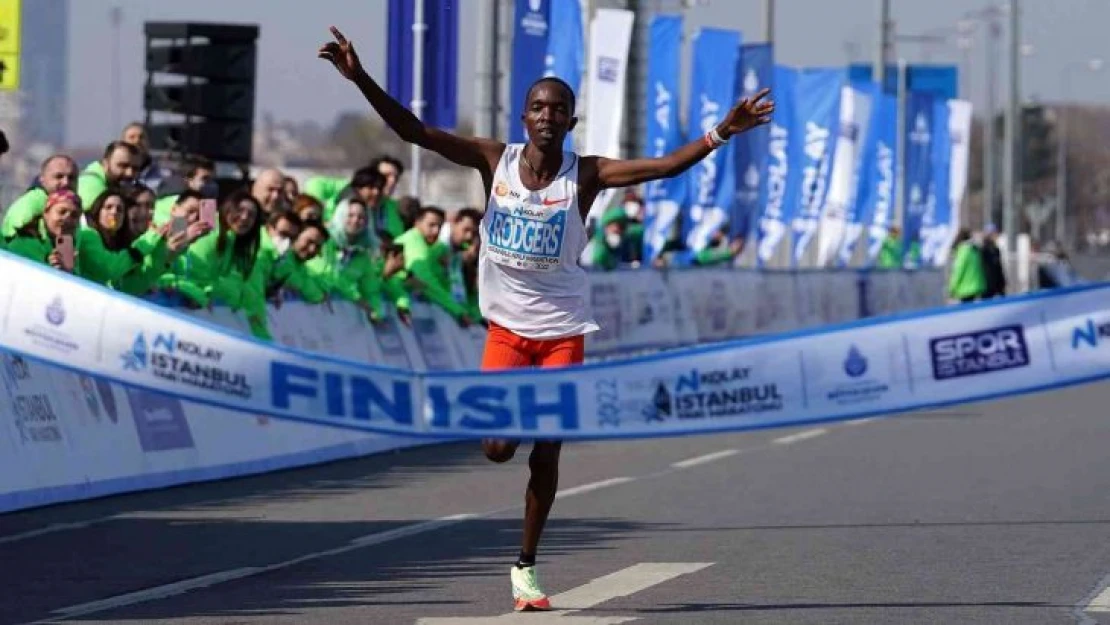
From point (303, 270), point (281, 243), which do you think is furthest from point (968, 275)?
point (281, 243)

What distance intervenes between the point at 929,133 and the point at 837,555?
149 ft

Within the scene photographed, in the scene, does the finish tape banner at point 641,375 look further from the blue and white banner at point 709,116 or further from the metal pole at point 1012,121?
the metal pole at point 1012,121

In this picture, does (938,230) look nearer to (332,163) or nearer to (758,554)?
(758,554)

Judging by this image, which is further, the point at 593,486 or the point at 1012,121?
the point at 1012,121

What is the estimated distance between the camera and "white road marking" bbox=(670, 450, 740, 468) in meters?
19.8

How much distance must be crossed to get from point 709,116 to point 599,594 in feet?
91.1

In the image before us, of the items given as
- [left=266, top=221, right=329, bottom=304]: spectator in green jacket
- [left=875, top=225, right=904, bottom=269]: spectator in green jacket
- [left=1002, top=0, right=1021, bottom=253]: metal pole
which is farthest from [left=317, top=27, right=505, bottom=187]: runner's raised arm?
[left=1002, top=0, right=1021, bottom=253]: metal pole

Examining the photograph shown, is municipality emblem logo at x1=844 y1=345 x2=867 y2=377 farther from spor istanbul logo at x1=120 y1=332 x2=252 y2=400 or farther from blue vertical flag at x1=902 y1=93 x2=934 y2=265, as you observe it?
blue vertical flag at x1=902 y1=93 x2=934 y2=265

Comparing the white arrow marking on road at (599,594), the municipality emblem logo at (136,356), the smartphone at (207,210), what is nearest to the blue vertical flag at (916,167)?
the smartphone at (207,210)

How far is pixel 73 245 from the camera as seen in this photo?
16531mm

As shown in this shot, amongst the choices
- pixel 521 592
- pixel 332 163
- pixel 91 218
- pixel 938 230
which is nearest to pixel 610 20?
pixel 91 218

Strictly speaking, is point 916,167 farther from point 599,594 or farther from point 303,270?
point 599,594

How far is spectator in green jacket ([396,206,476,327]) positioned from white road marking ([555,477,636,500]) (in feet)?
16.6

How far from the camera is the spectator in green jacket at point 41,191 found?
16.5 metres
